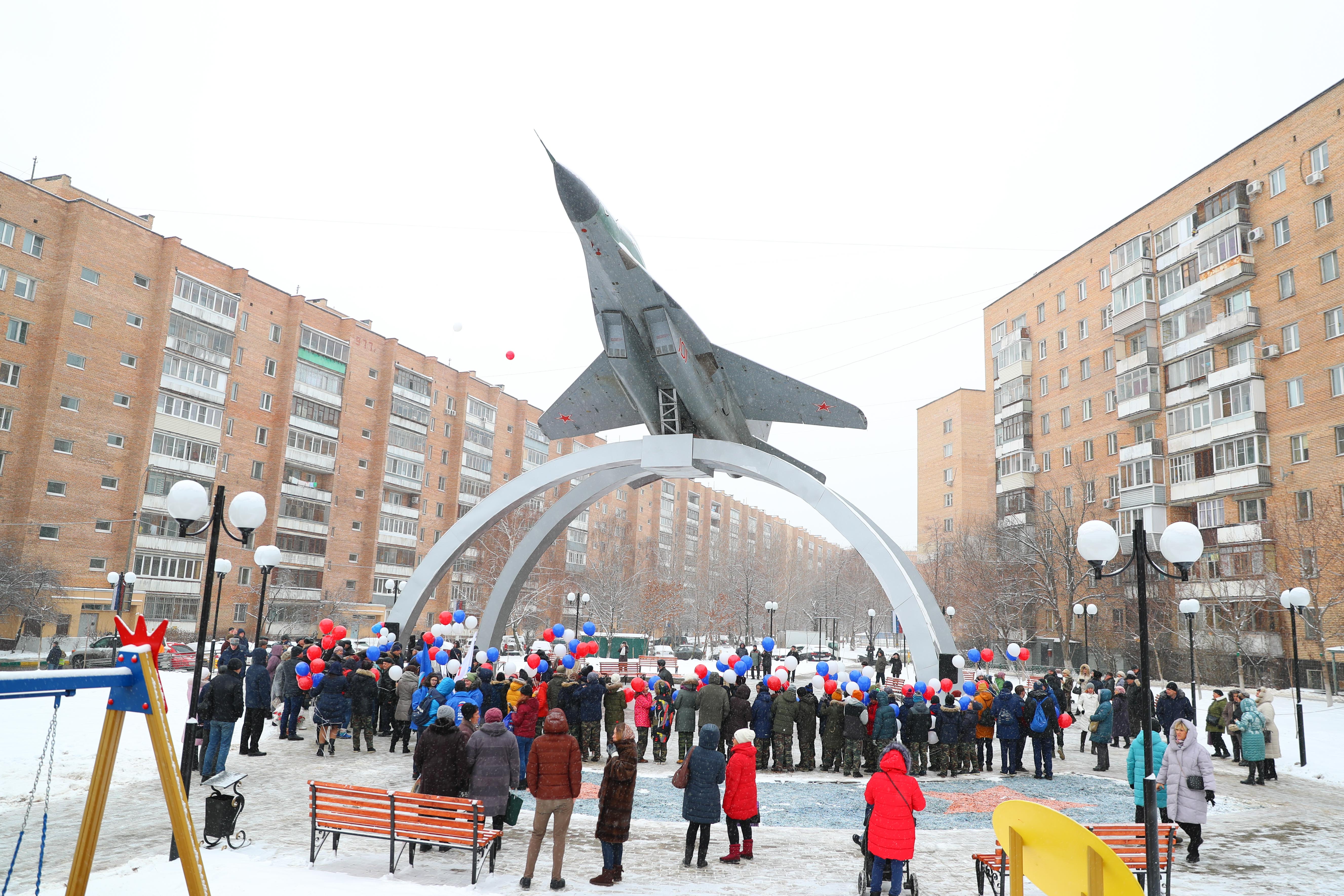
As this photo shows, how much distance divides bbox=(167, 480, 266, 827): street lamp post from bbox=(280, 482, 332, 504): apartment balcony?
43.8 meters

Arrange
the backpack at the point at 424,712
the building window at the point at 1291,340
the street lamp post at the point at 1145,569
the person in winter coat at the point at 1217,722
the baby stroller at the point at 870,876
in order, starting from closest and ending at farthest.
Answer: the street lamp post at the point at 1145,569 < the baby stroller at the point at 870,876 < the backpack at the point at 424,712 < the person in winter coat at the point at 1217,722 < the building window at the point at 1291,340

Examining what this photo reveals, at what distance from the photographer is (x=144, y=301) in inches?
1737

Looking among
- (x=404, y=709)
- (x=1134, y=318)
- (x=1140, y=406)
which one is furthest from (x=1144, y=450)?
(x=404, y=709)

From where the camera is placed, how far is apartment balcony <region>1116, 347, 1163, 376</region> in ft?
140

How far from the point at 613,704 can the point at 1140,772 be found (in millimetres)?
7782

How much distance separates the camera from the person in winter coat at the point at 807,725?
47.6 ft

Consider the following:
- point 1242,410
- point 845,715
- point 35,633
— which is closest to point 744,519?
point 1242,410

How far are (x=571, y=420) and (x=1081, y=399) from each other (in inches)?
1393

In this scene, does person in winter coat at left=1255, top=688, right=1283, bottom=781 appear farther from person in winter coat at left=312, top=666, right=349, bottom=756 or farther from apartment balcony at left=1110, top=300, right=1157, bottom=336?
apartment balcony at left=1110, top=300, right=1157, bottom=336

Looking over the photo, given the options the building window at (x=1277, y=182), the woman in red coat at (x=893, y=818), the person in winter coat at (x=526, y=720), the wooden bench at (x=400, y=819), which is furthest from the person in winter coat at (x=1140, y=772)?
the building window at (x=1277, y=182)

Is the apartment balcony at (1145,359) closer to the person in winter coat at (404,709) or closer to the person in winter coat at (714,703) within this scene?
the person in winter coat at (714,703)

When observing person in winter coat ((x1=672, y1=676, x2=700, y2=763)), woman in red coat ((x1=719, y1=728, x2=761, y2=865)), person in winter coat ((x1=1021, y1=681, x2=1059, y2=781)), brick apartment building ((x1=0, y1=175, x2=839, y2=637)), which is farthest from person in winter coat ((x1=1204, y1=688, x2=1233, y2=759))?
brick apartment building ((x1=0, y1=175, x2=839, y2=637))

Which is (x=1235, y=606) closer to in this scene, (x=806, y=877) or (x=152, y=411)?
(x=806, y=877)

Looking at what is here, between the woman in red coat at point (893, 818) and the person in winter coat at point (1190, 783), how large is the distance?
12.4ft
